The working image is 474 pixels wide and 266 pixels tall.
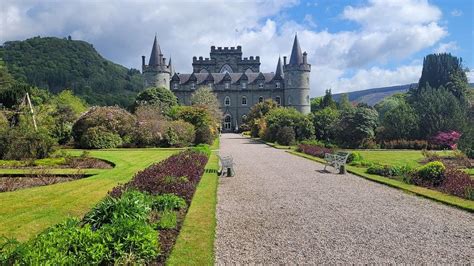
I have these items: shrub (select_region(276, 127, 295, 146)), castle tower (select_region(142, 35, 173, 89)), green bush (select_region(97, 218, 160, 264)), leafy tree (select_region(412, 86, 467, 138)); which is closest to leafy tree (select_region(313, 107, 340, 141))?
shrub (select_region(276, 127, 295, 146))

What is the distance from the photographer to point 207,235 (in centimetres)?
604

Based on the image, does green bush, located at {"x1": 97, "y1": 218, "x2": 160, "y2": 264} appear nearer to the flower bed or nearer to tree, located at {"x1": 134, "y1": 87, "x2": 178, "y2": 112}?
the flower bed

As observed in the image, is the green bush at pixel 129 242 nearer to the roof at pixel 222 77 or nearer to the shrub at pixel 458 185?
the shrub at pixel 458 185

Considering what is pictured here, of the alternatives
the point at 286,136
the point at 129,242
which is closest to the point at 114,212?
the point at 129,242

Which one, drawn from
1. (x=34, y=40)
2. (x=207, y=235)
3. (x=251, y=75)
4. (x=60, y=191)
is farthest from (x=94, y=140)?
(x=34, y=40)

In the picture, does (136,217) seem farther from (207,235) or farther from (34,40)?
(34,40)

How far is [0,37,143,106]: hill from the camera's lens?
257 ft

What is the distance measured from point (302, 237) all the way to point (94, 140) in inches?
921

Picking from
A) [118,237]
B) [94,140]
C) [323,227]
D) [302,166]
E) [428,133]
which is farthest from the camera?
[428,133]

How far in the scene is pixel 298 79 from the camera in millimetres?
66375

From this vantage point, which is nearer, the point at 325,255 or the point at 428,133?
the point at 325,255

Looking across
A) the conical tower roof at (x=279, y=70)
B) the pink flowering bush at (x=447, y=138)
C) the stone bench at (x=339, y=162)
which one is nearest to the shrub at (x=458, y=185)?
the stone bench at (x=339, y=162)

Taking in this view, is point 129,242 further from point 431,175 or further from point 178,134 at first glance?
point 178,134

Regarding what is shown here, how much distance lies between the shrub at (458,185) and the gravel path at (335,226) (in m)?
1.03
